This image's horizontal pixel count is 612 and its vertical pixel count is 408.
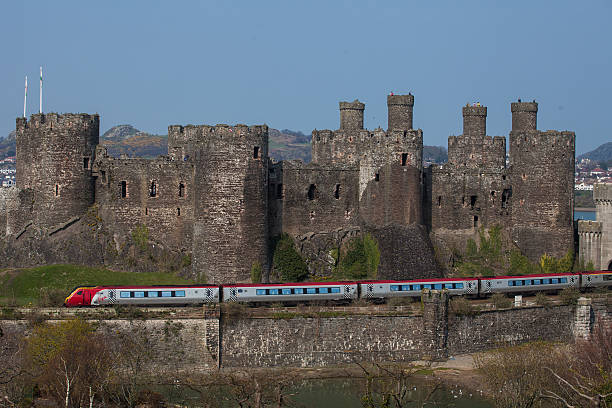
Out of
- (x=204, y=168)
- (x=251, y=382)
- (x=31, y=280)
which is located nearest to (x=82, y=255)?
(x=31, y=280)

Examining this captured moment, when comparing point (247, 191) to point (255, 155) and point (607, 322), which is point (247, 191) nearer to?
point (255, 155)

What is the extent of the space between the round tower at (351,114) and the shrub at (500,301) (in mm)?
15864

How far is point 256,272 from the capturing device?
53625 millimetres

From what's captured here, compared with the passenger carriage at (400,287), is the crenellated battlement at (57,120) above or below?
above

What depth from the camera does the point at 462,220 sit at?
205 feet

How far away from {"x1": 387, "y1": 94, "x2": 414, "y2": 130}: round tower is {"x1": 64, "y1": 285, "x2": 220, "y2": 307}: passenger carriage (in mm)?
19416

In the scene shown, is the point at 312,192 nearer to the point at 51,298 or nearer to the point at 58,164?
the point at 58,164

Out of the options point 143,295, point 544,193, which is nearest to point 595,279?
point 544,193

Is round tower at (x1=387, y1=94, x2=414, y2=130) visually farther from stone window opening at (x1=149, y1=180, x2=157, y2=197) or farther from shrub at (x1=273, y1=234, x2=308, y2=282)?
stone window opening at (x1=149, y1=180, x2=157, y2=197)

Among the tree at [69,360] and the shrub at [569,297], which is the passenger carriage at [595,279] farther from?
the tree at [69,360]

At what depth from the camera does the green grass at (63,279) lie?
5297 centimetres

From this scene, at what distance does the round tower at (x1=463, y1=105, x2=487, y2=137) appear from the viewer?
218ft

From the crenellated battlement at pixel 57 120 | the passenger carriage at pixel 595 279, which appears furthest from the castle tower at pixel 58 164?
the passenger carriage at pixel 595 279

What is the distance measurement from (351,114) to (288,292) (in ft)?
57.1
